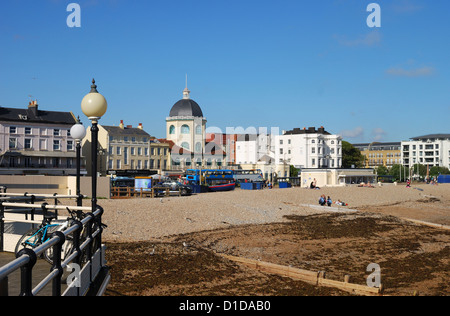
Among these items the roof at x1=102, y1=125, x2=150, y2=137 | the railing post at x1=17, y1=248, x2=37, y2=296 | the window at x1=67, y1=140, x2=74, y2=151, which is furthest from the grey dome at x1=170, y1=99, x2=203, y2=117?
the railing post at x1=17, y1=248, x2=37, y2=296

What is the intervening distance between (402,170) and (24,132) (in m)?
97.5

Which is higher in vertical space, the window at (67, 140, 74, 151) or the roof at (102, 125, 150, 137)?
the roof at (102, 125, 150, 137)

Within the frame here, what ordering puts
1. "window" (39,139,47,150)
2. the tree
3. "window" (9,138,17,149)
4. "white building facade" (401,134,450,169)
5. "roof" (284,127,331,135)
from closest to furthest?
"window" (9,138,17,149), "window" (39,139,47,150), "roof" (284,127,331,135), the tree, "white building facade" (401,134,450,169)

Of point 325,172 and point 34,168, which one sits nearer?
point 34,168

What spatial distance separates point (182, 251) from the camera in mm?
18297

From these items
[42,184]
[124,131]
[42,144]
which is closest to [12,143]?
[42,144]

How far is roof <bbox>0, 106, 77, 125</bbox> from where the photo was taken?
208ft

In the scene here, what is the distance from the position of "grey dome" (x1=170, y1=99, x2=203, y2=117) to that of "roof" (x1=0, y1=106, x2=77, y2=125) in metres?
36.0

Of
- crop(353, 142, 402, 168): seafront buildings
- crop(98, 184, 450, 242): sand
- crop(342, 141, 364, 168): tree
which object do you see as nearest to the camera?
crop(98, 184, 450, 242): sand

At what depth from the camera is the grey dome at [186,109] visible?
337ft

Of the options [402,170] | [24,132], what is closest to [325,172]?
[24,132]

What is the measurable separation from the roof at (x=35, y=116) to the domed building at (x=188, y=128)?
3393cm

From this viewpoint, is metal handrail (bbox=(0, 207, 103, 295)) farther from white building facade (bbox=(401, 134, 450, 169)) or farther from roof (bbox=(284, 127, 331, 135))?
white building facade (bbox=(401, 134, 450, 169))
